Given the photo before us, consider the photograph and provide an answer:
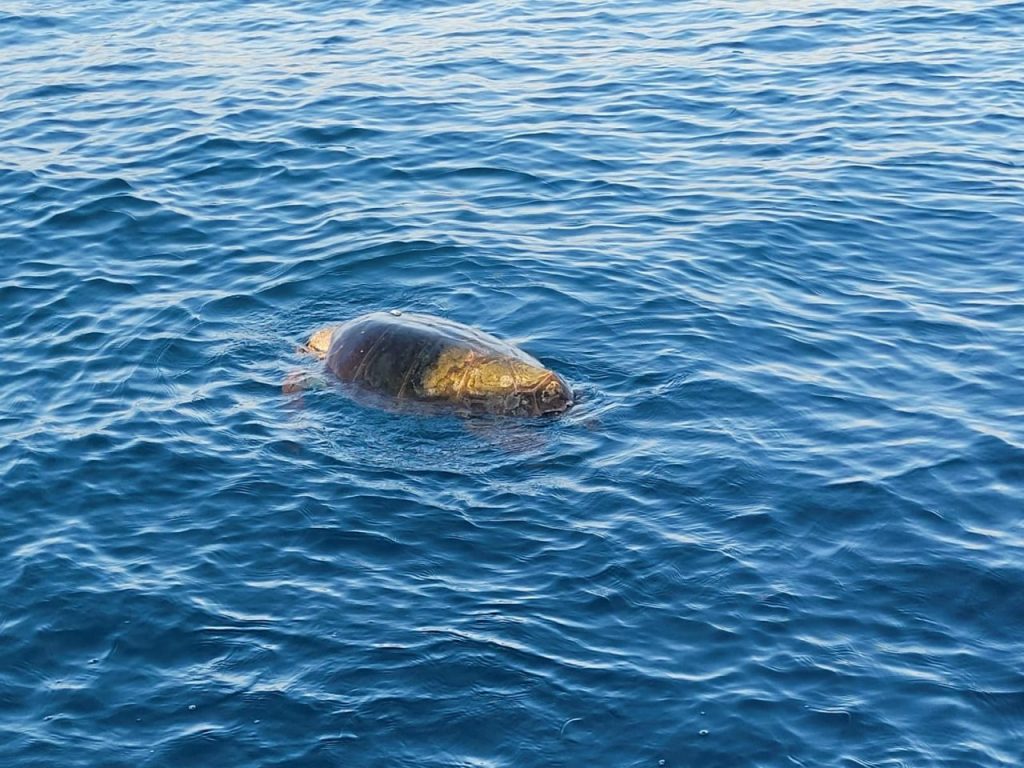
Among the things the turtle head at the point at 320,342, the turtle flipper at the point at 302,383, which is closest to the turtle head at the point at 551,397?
the turtle flipper at the point at 302,383

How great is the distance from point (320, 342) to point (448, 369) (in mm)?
2125

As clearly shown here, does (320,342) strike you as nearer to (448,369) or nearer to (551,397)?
(448,369)

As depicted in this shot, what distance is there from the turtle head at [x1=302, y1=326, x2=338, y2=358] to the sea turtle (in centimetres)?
60

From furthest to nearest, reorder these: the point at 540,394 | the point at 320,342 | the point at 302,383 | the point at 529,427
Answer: the point at 320,342 < the point at 302,383 < the point at 540,394 < the point at 529,427

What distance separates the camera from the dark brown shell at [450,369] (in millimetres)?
13555

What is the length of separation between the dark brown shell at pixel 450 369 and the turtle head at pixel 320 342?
68 centimetres

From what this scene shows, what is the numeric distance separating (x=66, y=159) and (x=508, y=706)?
14.6m

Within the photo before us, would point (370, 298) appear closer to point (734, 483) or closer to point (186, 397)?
point (186, 397)

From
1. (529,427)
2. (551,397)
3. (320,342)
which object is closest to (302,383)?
(320,342)

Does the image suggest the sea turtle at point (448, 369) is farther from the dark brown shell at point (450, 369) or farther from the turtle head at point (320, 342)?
the turtle head at point (320, 342)

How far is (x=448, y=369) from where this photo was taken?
1370cm

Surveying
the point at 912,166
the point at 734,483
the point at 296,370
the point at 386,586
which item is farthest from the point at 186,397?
the point at 912,166

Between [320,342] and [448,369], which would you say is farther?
[320,342]

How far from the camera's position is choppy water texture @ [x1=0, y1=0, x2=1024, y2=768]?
32.4 feet
